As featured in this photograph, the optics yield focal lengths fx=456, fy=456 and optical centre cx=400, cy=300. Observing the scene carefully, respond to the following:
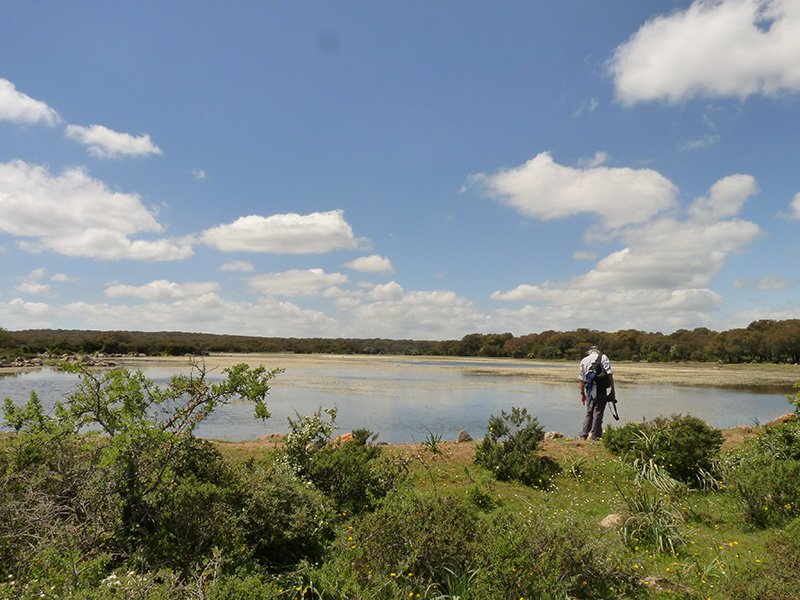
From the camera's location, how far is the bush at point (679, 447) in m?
9.33

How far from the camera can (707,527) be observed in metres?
7.39

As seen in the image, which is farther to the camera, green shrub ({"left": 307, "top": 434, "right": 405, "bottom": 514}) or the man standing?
the man standing

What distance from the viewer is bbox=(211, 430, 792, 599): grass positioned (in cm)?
523

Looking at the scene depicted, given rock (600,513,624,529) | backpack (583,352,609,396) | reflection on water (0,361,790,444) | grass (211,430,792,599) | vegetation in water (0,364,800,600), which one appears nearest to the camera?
vegetation in water (0,364,800,600)

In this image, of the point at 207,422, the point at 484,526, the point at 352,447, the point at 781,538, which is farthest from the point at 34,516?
the point at 207,422

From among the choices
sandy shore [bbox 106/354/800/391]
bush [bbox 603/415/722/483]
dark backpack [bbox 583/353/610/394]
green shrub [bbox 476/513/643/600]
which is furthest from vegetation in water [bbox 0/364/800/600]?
sandy shore [bbox 106/354/800/391]

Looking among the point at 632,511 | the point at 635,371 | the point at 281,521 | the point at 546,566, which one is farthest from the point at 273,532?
the point at 635,371

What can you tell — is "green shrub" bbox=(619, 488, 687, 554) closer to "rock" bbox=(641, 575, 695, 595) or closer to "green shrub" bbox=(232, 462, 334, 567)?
"rock" bbox=(641, 575, 695, 595)

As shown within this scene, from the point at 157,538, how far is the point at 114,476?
81 cm

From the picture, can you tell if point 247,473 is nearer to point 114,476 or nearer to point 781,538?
point 114,476

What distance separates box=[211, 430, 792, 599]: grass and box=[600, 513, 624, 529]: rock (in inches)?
4.7

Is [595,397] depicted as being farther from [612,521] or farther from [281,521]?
[281,521]

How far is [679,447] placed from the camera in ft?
30.8

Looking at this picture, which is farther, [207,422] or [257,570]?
[207,422]
